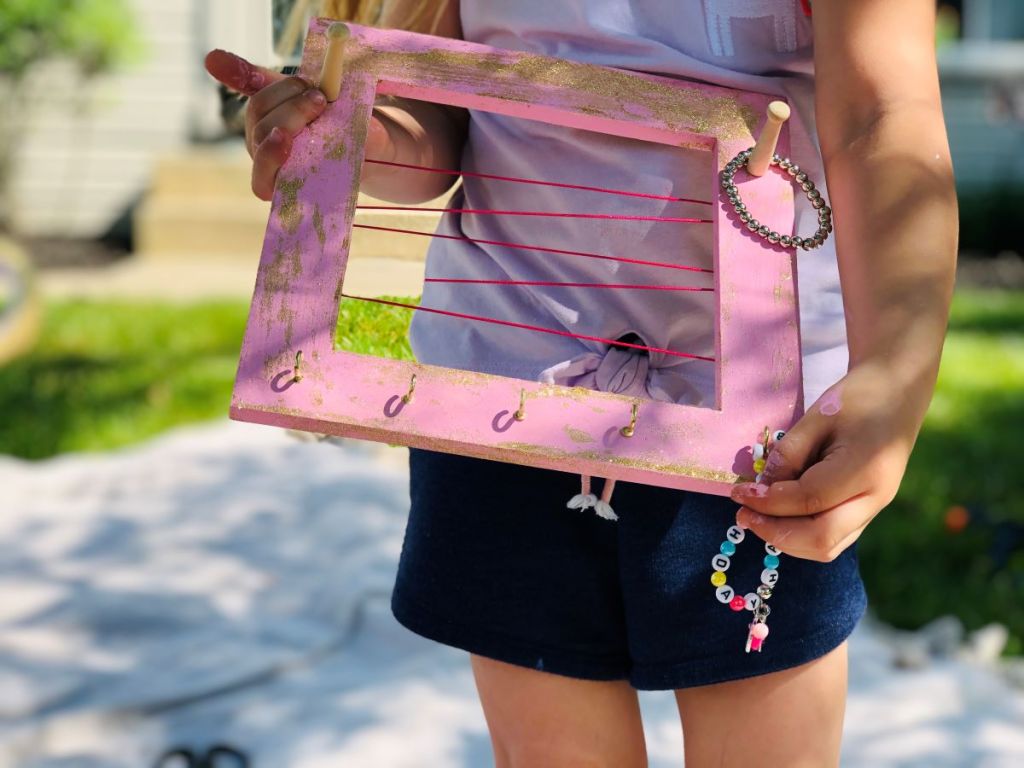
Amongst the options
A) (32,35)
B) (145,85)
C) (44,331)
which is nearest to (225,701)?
(44,331)

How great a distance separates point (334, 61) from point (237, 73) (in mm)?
122

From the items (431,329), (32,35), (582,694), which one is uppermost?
(431,329)

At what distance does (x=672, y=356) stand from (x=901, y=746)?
60.6 inches

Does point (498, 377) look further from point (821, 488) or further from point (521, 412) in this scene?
point (821, 488)

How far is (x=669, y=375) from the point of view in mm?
1145

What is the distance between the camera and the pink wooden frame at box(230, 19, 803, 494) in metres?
0.94

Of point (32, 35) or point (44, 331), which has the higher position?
point (32, 35)

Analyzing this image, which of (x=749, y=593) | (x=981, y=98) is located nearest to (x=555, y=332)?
(x=749, y=593)

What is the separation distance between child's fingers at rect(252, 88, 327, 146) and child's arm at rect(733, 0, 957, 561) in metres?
0.42

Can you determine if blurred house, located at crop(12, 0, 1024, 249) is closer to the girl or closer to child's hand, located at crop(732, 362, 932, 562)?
the girl

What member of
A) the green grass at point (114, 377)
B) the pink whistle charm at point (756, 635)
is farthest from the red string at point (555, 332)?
the green grass at point (114, 377)

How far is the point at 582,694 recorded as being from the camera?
1.25m

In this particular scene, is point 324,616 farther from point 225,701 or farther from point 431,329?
point 431,329

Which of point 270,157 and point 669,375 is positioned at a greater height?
point 270,157
